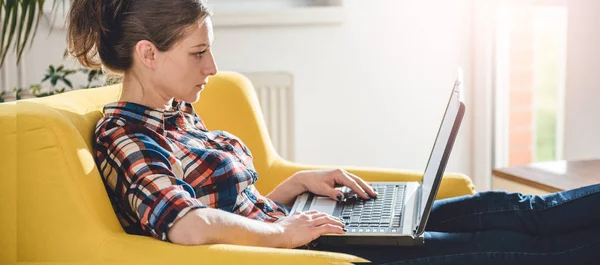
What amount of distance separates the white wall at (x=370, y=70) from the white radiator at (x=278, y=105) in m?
0.04

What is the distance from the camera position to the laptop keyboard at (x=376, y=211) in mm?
1647

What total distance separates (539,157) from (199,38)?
2012 millimetres

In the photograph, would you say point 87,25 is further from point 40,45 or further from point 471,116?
point 471,116

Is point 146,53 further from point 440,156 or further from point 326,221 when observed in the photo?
point 440,156

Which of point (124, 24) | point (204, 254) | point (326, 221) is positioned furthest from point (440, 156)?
point (124, 24)

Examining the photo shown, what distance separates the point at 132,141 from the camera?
5.14 ft

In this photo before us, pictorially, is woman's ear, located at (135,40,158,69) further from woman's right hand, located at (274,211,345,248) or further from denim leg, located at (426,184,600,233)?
denim leg, located at (426,184,600,233)

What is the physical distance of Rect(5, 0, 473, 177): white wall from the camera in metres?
3.11

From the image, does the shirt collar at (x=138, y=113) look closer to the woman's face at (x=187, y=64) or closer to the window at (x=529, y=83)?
the woman's face at (x=187, y=64)

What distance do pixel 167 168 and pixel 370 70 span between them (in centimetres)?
174

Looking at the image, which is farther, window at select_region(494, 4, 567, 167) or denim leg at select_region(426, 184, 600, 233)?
window at select_region(494, 4, 567, 167)

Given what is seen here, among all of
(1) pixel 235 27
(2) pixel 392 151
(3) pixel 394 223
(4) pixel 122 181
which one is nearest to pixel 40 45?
(1) pixel 235 27

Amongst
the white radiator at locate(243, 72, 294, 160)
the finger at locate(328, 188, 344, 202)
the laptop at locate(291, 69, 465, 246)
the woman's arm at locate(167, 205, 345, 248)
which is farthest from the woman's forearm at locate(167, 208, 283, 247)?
the white radiator at locate(243, 72, 294, 160)

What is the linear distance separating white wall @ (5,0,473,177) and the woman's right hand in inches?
60.1
